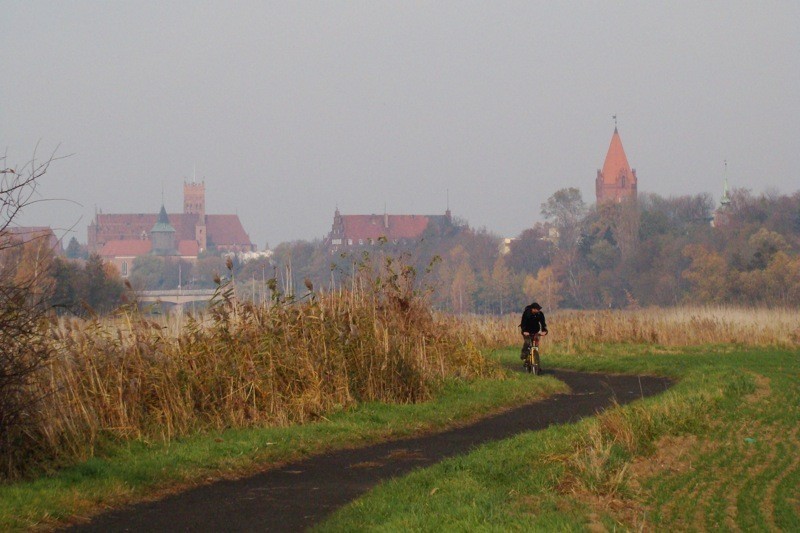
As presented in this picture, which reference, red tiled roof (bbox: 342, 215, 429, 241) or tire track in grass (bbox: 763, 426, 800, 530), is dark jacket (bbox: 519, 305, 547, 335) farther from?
red tiled roof (bbox: 342, 215, 429, 241)

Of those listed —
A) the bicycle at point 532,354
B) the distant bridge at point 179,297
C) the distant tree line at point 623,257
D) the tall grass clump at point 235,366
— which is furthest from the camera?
the distant tree line at point 623,257

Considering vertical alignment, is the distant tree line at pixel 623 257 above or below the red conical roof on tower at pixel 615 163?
below

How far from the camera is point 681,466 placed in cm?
1151

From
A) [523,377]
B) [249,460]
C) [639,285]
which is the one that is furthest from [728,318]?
[639,285]

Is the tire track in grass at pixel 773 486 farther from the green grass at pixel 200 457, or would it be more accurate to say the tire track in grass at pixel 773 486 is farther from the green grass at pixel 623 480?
the green grass at pixel 200 457

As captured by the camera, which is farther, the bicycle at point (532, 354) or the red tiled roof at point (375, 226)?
the red tiled roof at point (375, 226)

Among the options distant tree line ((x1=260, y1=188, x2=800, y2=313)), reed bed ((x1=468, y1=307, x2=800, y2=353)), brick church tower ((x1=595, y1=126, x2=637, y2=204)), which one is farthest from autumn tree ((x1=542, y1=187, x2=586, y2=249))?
reed bed ((x1=468, y1=307, x2=800, y2=353))

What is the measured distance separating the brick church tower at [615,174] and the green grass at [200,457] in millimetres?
174074

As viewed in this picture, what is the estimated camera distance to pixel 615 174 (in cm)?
18975

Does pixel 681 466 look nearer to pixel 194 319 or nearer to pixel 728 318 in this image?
pixel 194 319

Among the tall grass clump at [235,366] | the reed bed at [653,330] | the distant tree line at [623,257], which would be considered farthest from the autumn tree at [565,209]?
the tall grass clump at [235,366]

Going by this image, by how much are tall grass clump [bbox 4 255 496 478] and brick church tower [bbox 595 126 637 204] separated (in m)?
172

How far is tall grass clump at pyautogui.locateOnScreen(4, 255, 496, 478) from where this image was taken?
1258 centimetres

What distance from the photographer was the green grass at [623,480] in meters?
8.95
